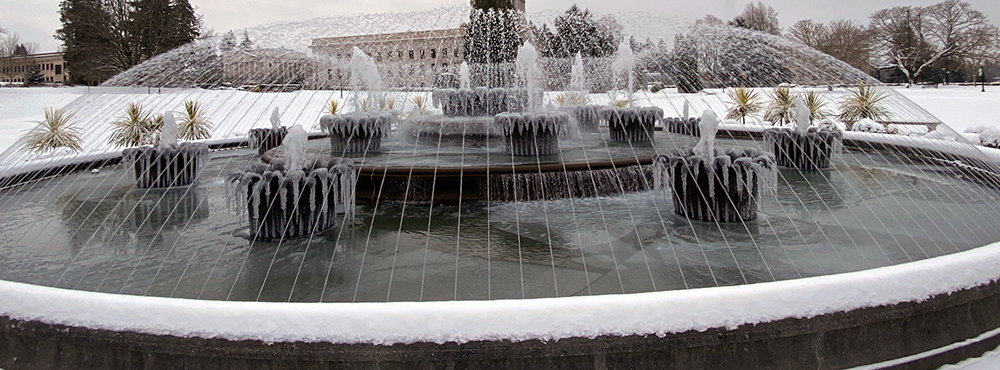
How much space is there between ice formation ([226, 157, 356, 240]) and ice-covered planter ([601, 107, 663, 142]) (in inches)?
334

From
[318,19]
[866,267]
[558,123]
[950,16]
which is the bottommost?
[866,267]

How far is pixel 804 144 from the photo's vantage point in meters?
11.1

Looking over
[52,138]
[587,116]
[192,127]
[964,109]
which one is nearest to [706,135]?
[587,116]

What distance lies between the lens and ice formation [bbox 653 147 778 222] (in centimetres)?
664

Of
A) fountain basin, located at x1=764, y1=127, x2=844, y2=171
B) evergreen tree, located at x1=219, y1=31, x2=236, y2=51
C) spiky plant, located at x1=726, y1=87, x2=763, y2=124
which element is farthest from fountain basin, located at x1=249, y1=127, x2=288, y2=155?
spiky plant, located at x1=726, y1=87, x2=763, y2=124

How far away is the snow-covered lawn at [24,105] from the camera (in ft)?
87.4

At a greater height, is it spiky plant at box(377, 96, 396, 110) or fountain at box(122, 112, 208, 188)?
spiky plant at box(377, 96, 396, 110)

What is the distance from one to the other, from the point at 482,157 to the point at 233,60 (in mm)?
31816

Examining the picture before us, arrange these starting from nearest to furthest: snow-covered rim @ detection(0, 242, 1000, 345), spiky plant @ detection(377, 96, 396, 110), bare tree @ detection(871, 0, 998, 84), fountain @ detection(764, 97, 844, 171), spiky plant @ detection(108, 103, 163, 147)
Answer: snow-covered rim @ detection(0, 242, 1000, 345)
fountain @ detection(764, 97, 844, 171)
spiky plant @ detection(108, 103, 163, 147)
spiky plant @ detection(377, 96, 396, 110)
bare tree @ detection(871, 0, 998, 84)

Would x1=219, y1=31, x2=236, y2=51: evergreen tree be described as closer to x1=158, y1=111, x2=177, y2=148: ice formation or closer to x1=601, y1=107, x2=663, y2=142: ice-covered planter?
x1=158, y1=111, x2=177, y2=148: ice formation

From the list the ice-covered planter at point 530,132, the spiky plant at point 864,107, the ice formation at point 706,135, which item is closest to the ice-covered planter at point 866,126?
the spiky plant at point 864,107

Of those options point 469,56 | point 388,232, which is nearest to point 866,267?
point 388,232

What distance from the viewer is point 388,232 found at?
6.72 m

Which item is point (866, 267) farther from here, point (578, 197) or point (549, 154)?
point (549, 154)
